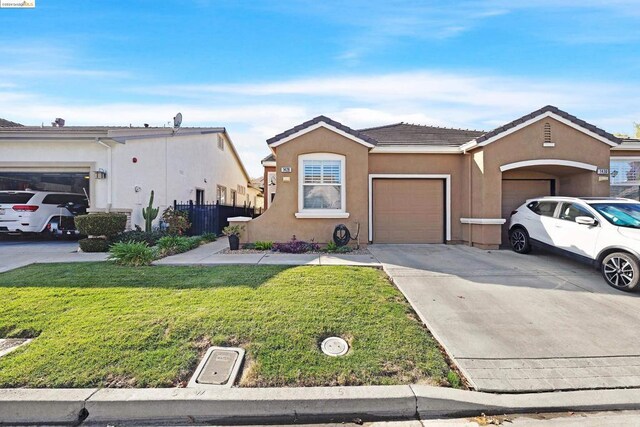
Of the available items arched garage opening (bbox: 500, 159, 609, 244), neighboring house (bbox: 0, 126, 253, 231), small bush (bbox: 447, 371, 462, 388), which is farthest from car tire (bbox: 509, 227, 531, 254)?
neighboring house (bbox: 0, 126, 253, 231)

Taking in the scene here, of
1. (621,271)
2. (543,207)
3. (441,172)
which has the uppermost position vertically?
(441,172)

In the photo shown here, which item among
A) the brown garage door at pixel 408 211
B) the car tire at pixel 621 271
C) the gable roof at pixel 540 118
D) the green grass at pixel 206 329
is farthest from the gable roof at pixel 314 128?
the car tire at pixel 621 271

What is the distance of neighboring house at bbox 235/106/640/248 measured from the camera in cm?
938

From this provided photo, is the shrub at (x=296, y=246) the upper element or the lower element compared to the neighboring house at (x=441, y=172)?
lower

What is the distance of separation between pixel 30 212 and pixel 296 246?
1036cm

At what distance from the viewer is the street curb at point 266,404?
2.67 m

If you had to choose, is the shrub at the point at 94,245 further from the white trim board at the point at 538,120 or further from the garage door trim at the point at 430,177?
the white trim board at the point at 538,120

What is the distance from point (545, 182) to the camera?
10.6m

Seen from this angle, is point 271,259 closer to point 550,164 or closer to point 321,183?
point 321,183

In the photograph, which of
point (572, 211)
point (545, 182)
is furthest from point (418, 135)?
point (572, 211)

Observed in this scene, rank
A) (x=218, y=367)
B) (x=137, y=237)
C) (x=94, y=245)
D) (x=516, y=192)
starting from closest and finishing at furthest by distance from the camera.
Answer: (x=218, y=367) < (x=94, y=245) < (x=137, y=237) < (x=516, y=192)

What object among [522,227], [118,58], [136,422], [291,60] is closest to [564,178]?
[522,227]

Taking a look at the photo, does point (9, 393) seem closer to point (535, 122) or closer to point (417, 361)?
point (417, 361)

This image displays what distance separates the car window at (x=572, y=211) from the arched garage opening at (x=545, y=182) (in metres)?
2.36
